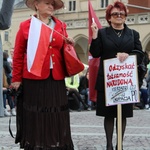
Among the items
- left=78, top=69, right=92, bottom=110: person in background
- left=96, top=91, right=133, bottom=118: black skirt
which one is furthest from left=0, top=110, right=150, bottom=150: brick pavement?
left=78, top=69, right=92, bottom=110: person in background

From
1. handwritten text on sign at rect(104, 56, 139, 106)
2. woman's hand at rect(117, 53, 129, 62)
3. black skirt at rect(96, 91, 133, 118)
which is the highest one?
woman's hand at rect(117, 53, 129, 62)

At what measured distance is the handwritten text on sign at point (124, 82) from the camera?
6.05 meters

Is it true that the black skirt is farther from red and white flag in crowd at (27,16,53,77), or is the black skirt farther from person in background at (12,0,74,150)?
red and white flag in crowd at (27,16,53,77)

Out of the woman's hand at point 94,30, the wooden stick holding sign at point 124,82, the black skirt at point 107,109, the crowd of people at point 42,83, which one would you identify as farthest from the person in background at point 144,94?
the crowd of people at point 42,83

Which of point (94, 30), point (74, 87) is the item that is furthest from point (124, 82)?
point (74, 87)

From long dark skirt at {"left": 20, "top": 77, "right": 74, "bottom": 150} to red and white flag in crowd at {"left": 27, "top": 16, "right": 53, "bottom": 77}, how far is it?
271mm

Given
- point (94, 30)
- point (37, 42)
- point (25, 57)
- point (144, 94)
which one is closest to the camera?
point (37, 42)

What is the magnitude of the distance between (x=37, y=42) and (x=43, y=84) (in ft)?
1.68

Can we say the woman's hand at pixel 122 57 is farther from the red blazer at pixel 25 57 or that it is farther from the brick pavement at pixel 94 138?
the brick pavement at pixel 94 138

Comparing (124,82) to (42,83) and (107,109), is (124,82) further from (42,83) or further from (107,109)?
(42,83)

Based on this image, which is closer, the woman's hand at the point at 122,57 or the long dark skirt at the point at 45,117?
the long dark skirt at the point at 45,117

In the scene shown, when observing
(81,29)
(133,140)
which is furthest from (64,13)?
(133,140)

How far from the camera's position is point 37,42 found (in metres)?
5.52

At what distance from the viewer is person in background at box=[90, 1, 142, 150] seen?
6.45 m
